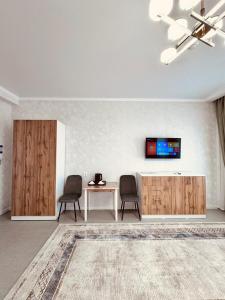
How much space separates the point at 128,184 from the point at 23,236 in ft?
7.91

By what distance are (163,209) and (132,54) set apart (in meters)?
3.11

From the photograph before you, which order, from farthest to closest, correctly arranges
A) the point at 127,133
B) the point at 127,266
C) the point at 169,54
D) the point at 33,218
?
the point at 127,133, the point at 33,218, the point at 127,266, the point at 169,54

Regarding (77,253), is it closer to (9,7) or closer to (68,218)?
(68,218)

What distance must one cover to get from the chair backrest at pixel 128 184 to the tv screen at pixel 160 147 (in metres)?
0.69

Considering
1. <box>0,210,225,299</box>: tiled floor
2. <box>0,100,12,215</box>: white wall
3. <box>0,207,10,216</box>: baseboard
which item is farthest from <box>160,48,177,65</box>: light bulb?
<box>0,207,10,216</box>: baseboard

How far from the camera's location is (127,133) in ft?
16.0

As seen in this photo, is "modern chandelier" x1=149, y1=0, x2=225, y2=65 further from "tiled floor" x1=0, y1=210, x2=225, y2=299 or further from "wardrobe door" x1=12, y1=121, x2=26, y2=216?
"wardrobe door" x1=12, y1=121, x2=26, y2=216

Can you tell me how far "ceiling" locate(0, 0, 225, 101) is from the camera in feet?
6.27

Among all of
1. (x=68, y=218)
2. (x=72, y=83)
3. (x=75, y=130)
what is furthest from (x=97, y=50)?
(x=68, y=218)

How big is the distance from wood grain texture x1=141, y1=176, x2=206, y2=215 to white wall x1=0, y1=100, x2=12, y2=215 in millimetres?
3222

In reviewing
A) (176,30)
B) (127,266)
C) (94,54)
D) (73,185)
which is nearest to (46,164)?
(73,185)

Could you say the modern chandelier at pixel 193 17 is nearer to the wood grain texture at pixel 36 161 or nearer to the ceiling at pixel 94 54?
the ceiling at pixel 94 54

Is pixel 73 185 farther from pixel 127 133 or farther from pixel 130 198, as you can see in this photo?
pixel 127 133

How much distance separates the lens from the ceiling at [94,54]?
1.91 metres
